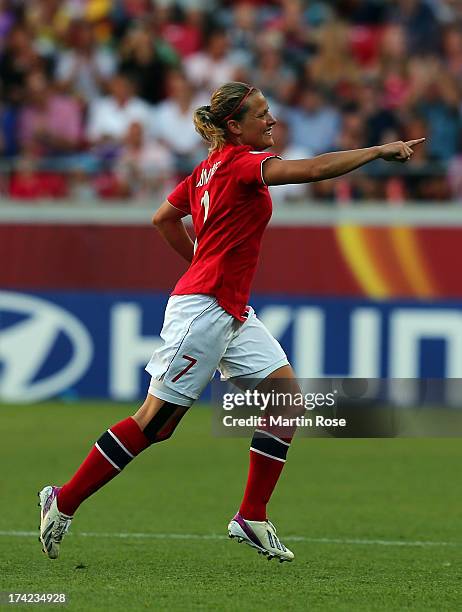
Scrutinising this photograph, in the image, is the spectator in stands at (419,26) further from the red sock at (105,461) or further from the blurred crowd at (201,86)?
the red sock at (105,461)

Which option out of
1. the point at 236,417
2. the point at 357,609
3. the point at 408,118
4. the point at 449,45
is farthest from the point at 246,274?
the point at 449,45

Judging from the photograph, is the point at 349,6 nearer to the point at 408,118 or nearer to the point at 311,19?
the point at 311,19

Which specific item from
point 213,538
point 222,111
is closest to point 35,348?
point 213,538

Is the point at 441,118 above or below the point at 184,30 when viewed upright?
below

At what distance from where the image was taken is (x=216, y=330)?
6.23m

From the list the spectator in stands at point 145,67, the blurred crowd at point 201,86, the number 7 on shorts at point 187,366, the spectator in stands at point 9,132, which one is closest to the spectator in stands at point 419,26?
the blurred crowd at point 201,86

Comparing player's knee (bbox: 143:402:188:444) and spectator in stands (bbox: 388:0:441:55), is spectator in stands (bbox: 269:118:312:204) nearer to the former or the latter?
spectator in stands (bbox: 388:0:441:55)

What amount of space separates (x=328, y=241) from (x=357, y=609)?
8451 mm

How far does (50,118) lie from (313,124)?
2.85m

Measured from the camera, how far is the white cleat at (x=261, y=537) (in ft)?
20.6

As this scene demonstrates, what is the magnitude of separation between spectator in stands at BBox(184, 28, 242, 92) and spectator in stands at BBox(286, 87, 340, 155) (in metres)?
0.93

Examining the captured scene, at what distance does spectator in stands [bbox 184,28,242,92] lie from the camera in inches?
600

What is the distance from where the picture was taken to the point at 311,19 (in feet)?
54.5

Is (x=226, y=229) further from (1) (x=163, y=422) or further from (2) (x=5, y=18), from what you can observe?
(2) (x=5, y=18)
